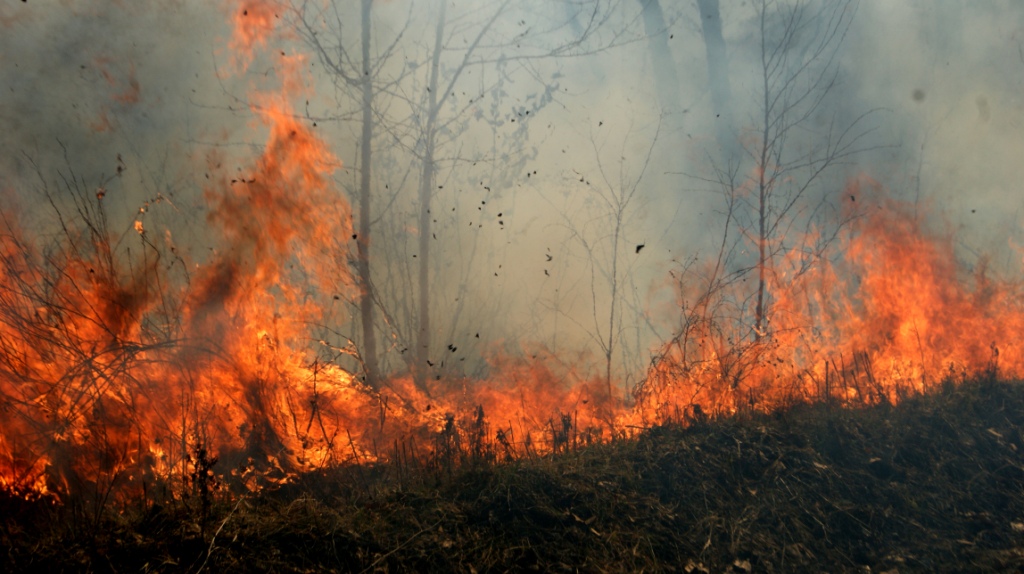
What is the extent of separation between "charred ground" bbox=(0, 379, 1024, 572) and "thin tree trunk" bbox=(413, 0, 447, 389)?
12.1 ft

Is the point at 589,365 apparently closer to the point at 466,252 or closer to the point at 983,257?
the point at 466,252

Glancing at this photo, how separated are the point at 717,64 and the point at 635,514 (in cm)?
843

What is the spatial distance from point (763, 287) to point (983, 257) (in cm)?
250

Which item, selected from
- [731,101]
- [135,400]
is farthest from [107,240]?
[731,101]

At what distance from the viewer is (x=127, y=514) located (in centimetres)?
429

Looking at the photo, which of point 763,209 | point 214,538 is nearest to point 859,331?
point 763,209

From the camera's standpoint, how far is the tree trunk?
10.5m

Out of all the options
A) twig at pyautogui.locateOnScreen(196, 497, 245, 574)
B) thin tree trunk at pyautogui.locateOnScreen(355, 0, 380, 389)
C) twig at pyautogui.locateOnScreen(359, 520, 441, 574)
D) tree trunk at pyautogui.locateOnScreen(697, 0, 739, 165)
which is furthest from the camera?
tree trunk at pyautogui.locateOnScreen(697, 0, 739, 165)

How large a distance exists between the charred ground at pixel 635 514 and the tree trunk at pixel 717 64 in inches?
236

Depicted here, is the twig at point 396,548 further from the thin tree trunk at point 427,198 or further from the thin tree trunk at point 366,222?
the thin tree trunk at point 427,198

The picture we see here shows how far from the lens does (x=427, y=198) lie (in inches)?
365

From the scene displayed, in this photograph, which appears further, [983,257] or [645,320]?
[645,320]

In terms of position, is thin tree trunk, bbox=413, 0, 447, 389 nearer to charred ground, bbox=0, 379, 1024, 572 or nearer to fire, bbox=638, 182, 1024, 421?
fire, bbox=638, 182, 1024, 421

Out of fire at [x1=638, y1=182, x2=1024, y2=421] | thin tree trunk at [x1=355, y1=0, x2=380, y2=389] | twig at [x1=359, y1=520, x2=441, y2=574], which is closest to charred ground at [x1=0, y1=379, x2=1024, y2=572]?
twig at [x1=359, y1=520, x2=441, y2=574]
